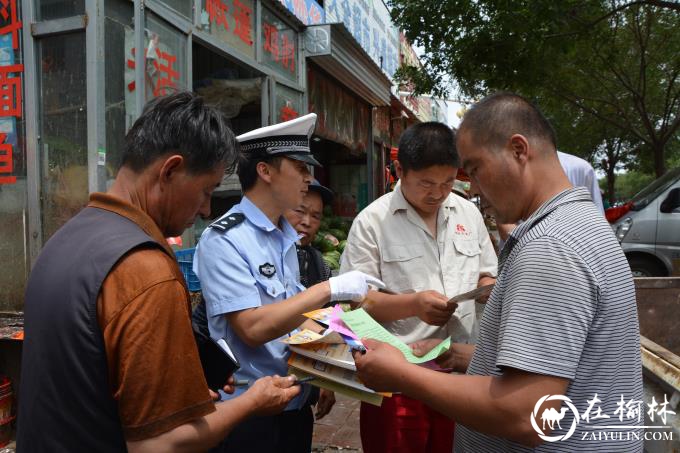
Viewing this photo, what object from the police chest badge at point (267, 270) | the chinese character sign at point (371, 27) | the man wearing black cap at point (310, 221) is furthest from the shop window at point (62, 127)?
the chinese character sign at point (371, 27)

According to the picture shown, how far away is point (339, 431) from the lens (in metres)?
3.72

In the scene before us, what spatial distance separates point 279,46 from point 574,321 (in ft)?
19.1

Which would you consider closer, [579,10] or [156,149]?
[156,149]

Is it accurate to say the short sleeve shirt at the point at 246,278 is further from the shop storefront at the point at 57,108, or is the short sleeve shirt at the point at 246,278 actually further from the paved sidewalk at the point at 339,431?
the shop storefront at the point at 57,108

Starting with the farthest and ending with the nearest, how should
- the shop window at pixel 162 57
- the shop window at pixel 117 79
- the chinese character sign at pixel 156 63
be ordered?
the shop window at pixel 162 57
the chinese character sign at pixel 156 63
the shop window at pixel 117 79

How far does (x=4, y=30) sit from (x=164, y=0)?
123 cm

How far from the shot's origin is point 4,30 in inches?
138

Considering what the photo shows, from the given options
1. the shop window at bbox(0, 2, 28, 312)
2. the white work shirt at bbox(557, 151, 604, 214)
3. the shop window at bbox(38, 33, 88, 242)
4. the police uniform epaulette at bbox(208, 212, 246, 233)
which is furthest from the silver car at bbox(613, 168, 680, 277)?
the shop window at bbox(0, 2, 28, 312)

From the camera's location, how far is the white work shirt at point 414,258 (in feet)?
7.57

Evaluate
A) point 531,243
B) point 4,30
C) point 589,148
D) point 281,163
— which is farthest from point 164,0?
point 589,148

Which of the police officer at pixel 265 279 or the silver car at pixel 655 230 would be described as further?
the silver car at pixel 655 230

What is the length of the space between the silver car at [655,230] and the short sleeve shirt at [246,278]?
600 centimetres

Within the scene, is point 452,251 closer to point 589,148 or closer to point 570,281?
point 570,281

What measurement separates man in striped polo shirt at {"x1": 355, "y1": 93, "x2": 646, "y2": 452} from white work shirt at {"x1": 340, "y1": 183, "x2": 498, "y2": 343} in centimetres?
90
